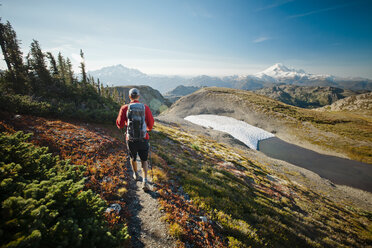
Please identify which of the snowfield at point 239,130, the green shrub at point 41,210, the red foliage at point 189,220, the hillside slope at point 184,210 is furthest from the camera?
the snowfield at point 239,130

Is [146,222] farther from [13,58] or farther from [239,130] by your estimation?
[239,130]

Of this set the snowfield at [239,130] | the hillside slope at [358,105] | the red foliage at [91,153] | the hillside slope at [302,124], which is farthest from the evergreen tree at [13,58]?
the hillside slope at [358,105]

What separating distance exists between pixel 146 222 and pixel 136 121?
4191mm

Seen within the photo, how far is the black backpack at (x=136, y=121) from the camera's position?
6.20 metres

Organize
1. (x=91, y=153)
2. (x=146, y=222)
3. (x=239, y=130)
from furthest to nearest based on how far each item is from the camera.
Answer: (x=239, y=130) → (x=91, y=153) → (x=146, y=222)

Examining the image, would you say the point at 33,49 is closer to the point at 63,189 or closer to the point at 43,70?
the point at 43,70

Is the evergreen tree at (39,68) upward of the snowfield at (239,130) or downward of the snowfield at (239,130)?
upward

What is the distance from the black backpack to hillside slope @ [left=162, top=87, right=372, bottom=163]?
55.2 meters

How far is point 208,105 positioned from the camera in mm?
87938

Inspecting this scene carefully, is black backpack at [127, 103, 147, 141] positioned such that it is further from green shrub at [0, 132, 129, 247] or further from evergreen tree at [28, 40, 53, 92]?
evergreen tree at [28, 40, 53, 92]

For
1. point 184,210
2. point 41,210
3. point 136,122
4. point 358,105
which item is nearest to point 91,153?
point 136,122

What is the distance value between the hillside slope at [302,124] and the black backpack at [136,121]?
55234 millimetres

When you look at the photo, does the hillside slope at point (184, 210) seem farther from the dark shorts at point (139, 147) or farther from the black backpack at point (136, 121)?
the black backpack at point (136, 121)

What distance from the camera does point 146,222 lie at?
559 centimetres
